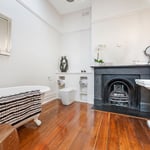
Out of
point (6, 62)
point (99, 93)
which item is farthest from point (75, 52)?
point (6, 62)

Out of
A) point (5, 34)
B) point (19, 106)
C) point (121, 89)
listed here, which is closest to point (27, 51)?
point (5, 34)

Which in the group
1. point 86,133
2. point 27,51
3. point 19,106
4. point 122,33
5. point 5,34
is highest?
point 122,33

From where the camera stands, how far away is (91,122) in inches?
81.7

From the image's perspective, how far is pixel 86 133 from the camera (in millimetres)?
1699

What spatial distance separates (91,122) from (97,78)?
1.31 m

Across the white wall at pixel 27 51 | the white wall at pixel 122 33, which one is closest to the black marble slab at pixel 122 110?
the white wall at pixel 122 33

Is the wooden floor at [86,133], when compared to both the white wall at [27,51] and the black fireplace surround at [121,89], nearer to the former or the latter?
the black fireplace surround at [121,89]

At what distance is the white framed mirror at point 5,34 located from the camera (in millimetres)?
2018

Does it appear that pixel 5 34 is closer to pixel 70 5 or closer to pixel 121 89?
pixel 70 5

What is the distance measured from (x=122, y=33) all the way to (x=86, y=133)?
2.62 meters

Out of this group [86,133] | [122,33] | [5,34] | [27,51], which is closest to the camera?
[86,133]

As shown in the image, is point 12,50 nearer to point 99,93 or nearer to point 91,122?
point 91,122

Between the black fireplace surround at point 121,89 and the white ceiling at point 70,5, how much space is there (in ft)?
6.72

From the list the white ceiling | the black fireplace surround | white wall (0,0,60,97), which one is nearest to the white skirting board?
white wall (0,0,60,97)
